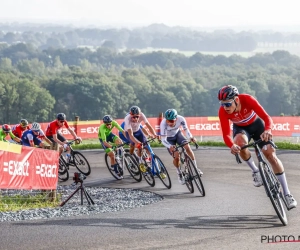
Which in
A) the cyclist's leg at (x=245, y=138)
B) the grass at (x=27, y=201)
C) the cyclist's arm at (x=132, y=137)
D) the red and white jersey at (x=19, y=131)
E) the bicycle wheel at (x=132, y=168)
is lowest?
the grass at (x=27, y=201)

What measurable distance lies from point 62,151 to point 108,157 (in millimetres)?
1596

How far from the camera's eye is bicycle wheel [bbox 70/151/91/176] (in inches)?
797

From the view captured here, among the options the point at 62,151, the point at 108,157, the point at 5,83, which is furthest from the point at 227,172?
the point at 5,83

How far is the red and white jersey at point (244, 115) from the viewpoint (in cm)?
1024

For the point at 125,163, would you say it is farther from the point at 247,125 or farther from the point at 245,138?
the point at 245,138

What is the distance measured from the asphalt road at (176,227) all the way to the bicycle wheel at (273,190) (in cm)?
20

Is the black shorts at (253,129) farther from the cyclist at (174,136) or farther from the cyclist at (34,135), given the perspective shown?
the cyclist at (34,135)

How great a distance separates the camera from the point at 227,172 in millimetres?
20172

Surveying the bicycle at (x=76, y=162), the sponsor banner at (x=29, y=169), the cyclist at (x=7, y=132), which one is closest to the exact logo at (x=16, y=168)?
the sponsor banner at (x=29, y=169)

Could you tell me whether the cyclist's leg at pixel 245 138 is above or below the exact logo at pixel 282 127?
above

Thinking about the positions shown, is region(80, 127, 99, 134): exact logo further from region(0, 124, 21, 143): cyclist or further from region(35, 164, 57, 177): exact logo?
region(35, 164, 57, 177): exact logo

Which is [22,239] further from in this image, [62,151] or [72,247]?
[62,151]

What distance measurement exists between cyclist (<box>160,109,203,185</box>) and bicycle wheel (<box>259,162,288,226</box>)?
4.22 metres

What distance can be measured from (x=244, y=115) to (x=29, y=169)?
616 cm
